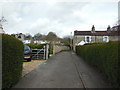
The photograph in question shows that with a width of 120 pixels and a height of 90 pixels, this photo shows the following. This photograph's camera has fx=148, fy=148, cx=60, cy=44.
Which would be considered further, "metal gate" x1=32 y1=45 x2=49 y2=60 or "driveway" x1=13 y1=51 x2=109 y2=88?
"metal gate" x1=32 y1=45 x2=49 y2=60

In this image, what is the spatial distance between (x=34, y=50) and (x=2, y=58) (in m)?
13.9

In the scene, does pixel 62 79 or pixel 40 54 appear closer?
pixel 62 79

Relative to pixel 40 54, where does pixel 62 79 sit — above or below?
below

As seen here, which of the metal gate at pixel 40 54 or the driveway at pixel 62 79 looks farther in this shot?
the metal gate at pixel 40 54

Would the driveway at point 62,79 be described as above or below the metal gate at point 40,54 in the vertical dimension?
below

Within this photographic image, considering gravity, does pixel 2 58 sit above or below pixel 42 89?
above

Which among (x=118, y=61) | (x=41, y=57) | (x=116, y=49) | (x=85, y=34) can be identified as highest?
(x=85, y=34)

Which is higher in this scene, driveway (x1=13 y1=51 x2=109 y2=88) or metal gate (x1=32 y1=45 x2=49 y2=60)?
metal gate (x1=32 y1=45 x2=49 y2=60)

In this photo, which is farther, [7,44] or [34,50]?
[34,50]

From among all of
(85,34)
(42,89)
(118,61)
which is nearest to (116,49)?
(118,61)

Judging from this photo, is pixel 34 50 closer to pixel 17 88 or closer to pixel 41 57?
pixel 41 57

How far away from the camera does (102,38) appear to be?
4800 centimetres

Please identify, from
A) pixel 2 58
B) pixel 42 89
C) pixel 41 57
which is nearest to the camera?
pixel 2 58

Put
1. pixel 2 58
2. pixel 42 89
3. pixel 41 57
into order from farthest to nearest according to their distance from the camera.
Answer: pixel 41 57 → pixel 42 89 → pixel 2 58
